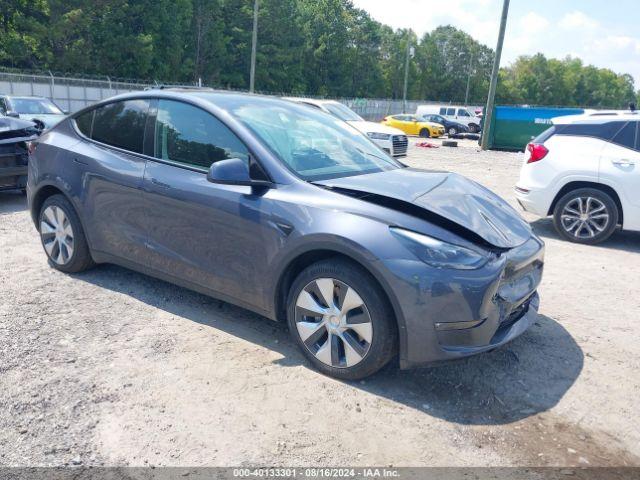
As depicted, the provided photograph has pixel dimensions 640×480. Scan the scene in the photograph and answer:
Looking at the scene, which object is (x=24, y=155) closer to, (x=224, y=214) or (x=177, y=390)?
(x=224, y=214)

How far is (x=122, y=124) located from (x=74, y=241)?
1117 millimetres

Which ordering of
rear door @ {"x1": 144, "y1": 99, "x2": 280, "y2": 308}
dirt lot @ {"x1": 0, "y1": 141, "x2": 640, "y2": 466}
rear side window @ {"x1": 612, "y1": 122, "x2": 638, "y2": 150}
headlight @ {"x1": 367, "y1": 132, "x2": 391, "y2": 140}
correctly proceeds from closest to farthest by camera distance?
dirt lot @ {"x1": 0, "y1": 141, "x2": 640, "y2": 466}
rear door @ {"x1": 144, "y1": 99, "x2": 280, "y2": 308}
rear side window @ {"x1": 612, "y1": 122, "x2": 638, "y2": 150}
headlight @ {"x1": 367, "y1": 132, "x2": 391, "y2": 140}

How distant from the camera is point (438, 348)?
10.1ft

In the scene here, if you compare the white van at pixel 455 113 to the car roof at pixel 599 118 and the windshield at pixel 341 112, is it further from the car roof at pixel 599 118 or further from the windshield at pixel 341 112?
the car roof at pixel 599 118

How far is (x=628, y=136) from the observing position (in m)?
7.02

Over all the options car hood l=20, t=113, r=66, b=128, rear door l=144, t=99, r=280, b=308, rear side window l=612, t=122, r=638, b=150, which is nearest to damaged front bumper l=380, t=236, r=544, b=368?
rear door l=144, t=99, r=280, b=308

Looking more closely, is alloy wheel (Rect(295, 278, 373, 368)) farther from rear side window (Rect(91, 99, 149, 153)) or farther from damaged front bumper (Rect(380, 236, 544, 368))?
rear side window (Rect(91, 99, 149, 153))

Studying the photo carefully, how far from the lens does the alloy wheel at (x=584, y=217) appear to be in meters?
7.07

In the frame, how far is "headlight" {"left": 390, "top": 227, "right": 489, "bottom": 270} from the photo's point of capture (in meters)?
3.07

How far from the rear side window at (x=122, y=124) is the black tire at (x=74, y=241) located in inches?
25.6

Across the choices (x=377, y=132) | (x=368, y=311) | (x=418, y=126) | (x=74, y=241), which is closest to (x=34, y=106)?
(x=377, y=132)

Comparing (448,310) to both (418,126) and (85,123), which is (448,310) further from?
(418,126)

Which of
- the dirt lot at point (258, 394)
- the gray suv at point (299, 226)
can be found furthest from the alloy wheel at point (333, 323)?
the dirt lot at point (258, 394)

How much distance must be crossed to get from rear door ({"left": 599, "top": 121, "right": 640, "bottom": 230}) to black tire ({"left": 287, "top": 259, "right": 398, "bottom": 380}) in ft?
16.5
